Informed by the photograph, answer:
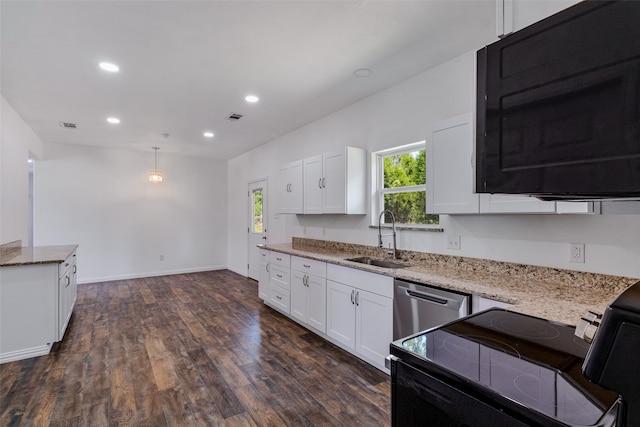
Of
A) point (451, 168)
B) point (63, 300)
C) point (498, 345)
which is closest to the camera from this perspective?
point (498, 345)

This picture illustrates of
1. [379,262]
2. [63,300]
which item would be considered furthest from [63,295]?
[379,262]

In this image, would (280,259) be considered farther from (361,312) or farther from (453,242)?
(453,242)

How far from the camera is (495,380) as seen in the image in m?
0.82

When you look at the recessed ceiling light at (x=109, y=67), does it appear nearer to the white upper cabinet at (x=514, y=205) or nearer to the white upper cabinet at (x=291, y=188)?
the white upper cabinet at (x=291, y=188)

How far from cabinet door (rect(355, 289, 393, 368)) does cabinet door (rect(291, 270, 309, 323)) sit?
0.89 m

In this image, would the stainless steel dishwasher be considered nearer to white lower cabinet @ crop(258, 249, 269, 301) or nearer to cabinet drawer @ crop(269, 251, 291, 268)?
cabinet drawer @ crop(269, 251, 291, 268)

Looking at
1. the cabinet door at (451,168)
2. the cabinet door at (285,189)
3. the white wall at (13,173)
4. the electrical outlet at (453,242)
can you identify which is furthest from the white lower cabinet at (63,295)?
the electrical outlet at (453,242)

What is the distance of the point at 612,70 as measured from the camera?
0.45 m

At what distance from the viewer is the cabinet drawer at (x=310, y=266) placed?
332 cm

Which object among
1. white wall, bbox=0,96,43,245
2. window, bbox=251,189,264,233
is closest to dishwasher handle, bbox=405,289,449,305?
window, bbox=251,189,264,233

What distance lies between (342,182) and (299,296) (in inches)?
55.6

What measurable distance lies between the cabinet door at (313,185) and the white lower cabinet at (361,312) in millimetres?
1011

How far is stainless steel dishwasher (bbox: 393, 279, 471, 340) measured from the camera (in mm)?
2033

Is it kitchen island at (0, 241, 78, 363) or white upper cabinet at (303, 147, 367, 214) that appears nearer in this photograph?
kitchen island at (0, 241, 78, 363)
